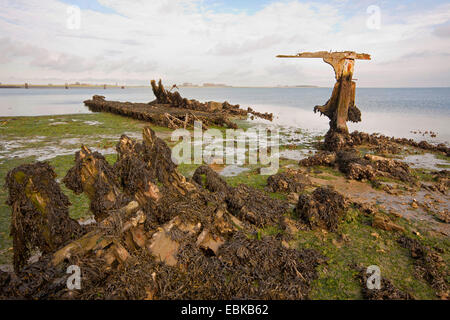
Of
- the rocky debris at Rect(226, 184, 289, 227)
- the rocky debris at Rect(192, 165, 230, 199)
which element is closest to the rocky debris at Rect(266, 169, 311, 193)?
the rocky debris at Rect(226, 184, 289, 227)

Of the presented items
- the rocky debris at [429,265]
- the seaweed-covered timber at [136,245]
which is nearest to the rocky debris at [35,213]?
the seaweed-covered timber at [136,245]

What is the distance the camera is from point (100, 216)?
187 inches

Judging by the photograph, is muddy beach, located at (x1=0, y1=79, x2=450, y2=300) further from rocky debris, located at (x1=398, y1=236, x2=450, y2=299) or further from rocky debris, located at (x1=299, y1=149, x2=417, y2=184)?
rocky debris, located at (x1=299, y1=149, x2=417, y2=184)

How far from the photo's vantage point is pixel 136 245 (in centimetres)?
424

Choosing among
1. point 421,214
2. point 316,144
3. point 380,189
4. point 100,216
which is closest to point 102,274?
point 100,216

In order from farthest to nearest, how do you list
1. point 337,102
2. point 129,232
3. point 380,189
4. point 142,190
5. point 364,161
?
point 337,102
point 364,161
point 380,189
point 142,190
point 129,232

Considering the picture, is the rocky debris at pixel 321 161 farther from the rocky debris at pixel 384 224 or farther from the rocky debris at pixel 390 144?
the rocky debris at pixel 384 224

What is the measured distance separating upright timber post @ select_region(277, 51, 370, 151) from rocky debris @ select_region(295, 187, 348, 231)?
26.8 ft

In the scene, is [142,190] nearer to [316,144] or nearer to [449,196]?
[449,196]

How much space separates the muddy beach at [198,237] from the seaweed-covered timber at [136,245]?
18 millimetres

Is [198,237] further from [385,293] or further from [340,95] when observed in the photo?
[340,95]

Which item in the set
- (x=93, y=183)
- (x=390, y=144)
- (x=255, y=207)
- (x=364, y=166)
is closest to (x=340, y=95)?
(x=390, y=144)
